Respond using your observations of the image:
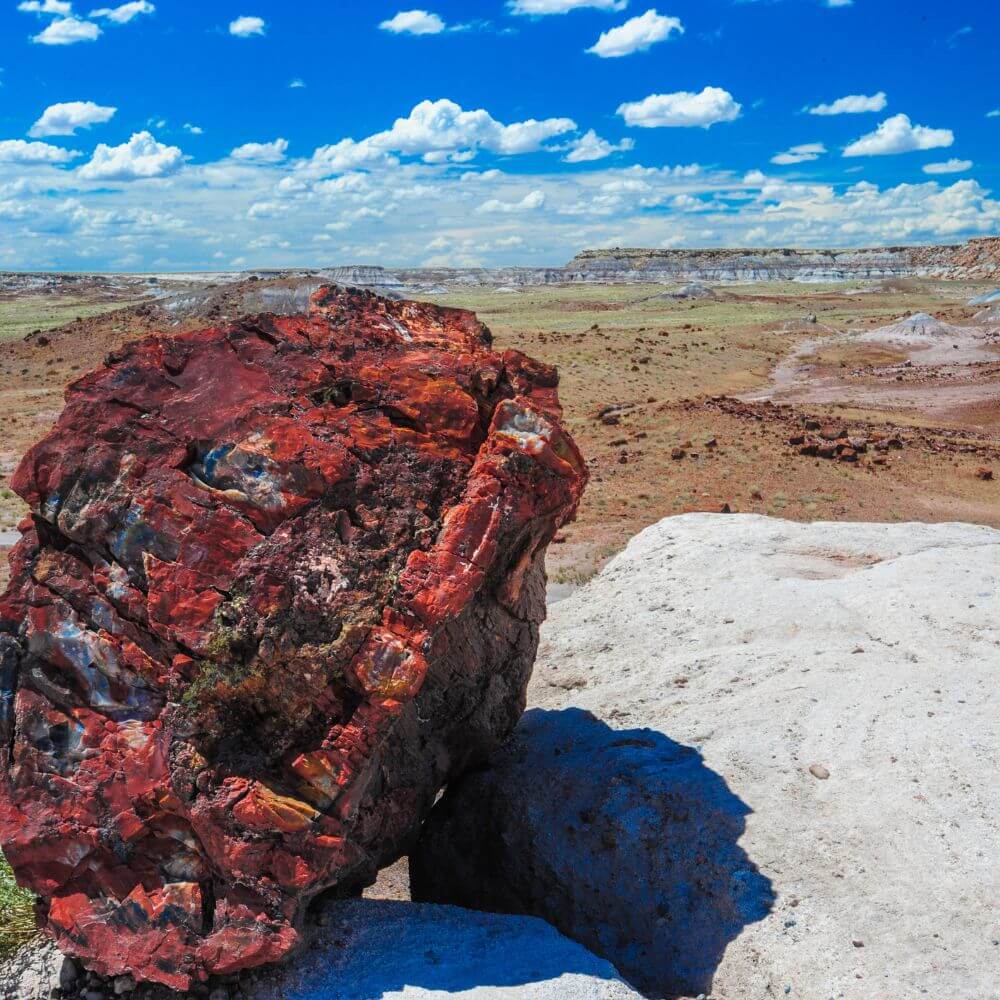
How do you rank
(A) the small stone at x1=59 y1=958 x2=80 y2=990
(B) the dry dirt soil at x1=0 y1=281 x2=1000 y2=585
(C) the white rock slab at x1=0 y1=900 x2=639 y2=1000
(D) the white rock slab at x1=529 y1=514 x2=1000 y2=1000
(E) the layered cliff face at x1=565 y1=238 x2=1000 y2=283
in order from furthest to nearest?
(E) the layered cliff face at x1=565 y1=238 x2=1000 y2=283
(B) the dry dirt soil at x1=0 y1=281 x2=1000 y2=585
(D) the white rock slab at x1=529 y1=514 x2=1000 y2=1000
(A) the small stone at x1=59 y1=958 x2=80 y2=990
(C) the white rock slab at x1=0 y1=900 x2=639 y2=1000

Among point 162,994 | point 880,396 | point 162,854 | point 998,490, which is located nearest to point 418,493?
point 162,854

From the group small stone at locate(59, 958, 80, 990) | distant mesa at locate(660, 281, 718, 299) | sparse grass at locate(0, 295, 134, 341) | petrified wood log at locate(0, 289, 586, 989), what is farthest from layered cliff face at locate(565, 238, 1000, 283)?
small stone at locate(59, 958, 80, 990)

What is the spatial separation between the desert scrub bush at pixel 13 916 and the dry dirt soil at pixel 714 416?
1021 centimetres

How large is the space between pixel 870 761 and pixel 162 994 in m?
5.71

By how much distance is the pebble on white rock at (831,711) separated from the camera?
6.52m

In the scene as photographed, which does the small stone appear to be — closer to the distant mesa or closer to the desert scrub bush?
the desert scrub bush

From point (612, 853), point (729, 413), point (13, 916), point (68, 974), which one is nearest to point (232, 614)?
point (68, 974)

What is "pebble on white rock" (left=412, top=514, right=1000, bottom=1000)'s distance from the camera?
6516 millimetres

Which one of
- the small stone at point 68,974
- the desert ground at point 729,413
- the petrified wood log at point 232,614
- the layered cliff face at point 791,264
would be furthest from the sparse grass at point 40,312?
the layered cliff face at point 791,264

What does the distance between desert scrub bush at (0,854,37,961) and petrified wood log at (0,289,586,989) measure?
0.79 metres

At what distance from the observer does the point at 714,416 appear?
27359 millimetres

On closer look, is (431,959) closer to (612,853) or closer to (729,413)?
(612,853)

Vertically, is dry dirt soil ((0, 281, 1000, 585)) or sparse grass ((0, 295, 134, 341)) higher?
sparse grass ((0, 295, 134, 341))

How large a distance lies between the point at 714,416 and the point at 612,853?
69.0ft
